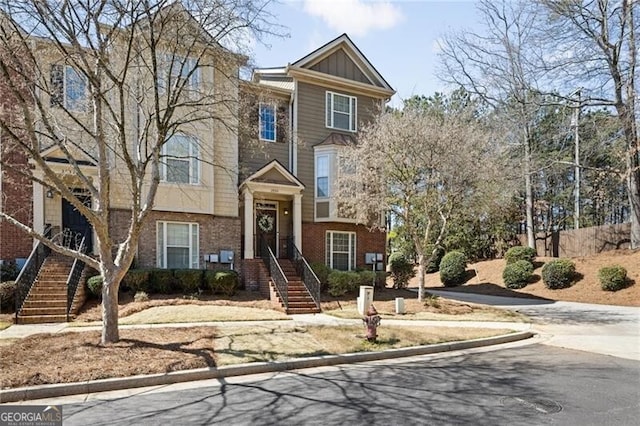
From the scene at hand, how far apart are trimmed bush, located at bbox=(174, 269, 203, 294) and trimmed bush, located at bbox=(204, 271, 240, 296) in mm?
290

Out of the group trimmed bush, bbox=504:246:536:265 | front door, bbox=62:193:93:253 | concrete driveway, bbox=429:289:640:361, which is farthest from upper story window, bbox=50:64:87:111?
trimmed bush, bbox=504:246:536:265

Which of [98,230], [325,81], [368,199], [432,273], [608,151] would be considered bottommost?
[432,273]

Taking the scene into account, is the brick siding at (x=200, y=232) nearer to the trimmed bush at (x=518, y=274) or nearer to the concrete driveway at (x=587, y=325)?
the concrete driveway at (x=587, y=325)

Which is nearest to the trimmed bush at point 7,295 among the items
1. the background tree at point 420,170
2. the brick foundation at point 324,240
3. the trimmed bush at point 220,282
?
the trimmed bush at point 220,282

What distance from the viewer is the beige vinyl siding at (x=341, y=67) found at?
1916 centimetres

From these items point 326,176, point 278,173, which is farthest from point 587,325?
point 278,173

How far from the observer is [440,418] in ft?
16.3

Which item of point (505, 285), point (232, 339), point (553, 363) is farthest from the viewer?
point (505, 285)

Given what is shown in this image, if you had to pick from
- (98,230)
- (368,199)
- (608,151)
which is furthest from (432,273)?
(98,230)

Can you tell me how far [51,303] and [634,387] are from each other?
1327cm

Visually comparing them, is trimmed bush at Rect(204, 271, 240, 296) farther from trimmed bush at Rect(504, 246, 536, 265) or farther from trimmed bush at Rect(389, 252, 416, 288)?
trimmed bush at Rect(504, 246, 536, 265)

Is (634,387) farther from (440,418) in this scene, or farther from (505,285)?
(505,285)

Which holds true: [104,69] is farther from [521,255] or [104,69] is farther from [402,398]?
[521,255]

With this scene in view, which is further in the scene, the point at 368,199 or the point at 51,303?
the point at 368,199
